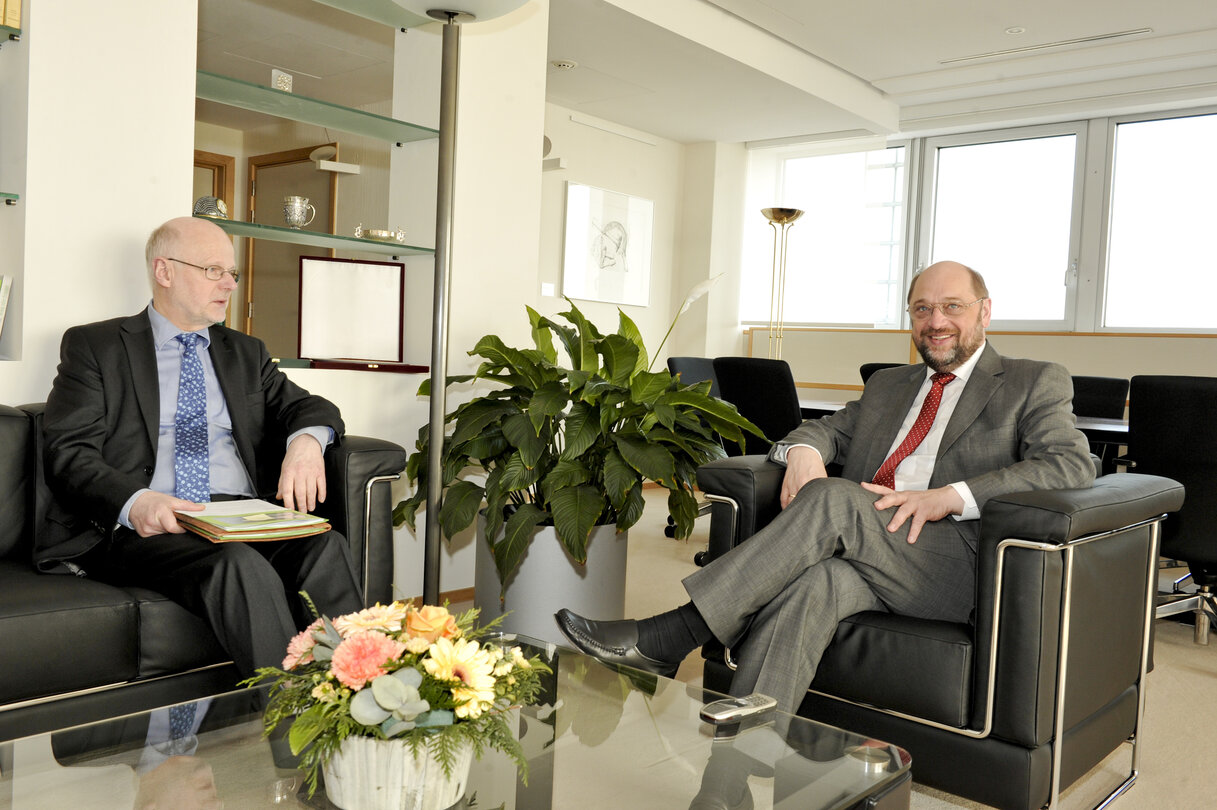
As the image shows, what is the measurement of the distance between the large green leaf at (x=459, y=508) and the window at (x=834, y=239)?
16.1ft

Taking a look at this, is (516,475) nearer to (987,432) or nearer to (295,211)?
(295,211)

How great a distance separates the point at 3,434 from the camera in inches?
84.9

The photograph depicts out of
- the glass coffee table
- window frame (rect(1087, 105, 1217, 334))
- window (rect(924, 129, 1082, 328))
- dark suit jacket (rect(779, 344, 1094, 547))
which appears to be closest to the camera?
the glass coffee table

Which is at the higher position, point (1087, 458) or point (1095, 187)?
point (1095, 187)

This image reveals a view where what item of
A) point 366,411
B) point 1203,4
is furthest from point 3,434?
point 1203,4

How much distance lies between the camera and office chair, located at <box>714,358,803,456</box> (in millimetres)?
4121

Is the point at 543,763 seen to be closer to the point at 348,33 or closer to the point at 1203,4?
the point at 348,33

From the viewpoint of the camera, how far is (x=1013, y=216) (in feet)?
22.2

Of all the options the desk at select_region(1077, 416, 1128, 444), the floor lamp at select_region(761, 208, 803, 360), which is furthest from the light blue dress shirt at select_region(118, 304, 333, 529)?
the floor lamp at select_region(761, 208, 803, 360)

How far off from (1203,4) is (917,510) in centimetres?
423

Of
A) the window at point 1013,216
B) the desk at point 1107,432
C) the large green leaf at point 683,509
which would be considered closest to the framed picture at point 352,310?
the large green leaf at point 683,509

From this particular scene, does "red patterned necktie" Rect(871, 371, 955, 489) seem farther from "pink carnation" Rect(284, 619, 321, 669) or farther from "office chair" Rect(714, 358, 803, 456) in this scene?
"pink carnation" Rect(284, 619, 321, 669)

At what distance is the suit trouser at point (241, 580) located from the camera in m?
1.90

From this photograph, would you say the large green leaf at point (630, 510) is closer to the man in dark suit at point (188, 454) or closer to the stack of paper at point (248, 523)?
the man in dark suit at point (188, 454)
